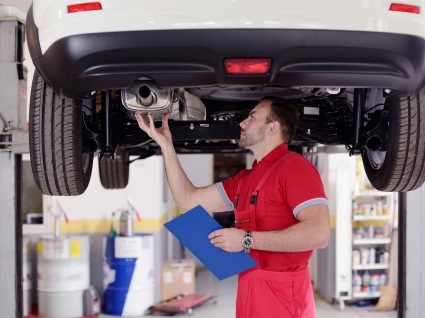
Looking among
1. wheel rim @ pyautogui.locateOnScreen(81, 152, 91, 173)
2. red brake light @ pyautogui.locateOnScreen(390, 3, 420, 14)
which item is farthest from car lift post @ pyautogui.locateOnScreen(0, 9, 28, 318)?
red brake light @ pyautogui.locateOnScreen(390, 3, 420, 14)

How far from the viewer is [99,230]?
21.1 feet

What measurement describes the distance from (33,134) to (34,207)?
4754 mm

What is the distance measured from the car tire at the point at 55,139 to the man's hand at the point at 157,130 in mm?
231

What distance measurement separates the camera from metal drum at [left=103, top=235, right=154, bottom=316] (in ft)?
19.5

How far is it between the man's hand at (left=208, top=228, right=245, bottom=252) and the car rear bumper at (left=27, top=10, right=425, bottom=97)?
531 millimetres

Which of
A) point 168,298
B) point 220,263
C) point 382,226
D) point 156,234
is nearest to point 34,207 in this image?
point 156,234

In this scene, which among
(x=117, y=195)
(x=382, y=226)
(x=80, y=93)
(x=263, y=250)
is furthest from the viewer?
(x=382, y=226)

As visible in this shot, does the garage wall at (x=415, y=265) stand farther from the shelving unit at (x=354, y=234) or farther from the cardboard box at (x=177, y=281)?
the cardboard box at (x=177, y=281)

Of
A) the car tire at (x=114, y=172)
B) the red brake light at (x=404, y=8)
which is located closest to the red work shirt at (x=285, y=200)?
the red brake light at (x=404, y=8)

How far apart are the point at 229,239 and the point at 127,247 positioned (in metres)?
4.40

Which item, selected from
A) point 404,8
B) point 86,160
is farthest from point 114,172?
point 404,8

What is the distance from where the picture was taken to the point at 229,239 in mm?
1718

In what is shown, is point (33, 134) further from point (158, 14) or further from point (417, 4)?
point (417, 4)

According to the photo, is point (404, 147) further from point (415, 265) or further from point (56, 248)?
point (56, 248)
